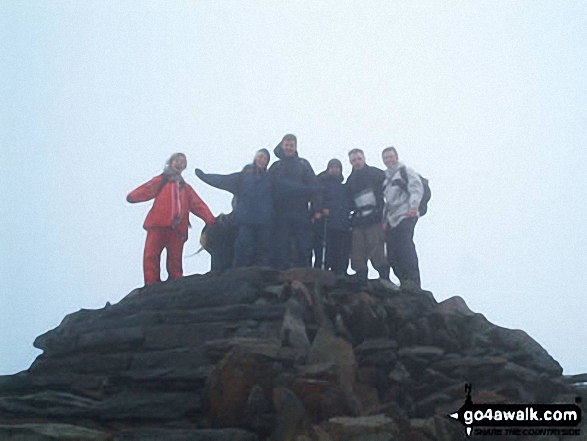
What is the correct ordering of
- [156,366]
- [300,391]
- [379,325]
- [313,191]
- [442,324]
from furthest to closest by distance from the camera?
[313,191]
[442,324]
[379,325]
[156,366]
[300,391]

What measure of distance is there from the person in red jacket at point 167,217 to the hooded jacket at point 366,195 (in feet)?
9.44

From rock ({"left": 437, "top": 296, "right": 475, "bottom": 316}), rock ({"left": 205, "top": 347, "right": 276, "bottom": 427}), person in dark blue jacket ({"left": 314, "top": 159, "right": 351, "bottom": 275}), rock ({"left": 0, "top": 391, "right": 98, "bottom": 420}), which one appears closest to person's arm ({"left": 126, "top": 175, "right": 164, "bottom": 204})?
person in dark blue jacket ({"left": 314, "top": 159, "right": 351, "bottom": 275})

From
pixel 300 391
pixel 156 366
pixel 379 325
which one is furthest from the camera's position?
pixel 379 325

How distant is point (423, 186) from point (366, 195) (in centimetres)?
99

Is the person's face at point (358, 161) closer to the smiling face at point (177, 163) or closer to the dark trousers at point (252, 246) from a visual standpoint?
the dark trousers at point (252, 246)

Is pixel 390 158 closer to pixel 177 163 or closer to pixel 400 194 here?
pixel 400 194

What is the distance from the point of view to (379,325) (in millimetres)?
9352

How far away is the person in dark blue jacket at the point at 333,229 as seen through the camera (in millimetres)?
11641

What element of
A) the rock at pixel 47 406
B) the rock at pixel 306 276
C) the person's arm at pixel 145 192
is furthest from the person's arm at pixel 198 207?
the rock at pixel 47 406

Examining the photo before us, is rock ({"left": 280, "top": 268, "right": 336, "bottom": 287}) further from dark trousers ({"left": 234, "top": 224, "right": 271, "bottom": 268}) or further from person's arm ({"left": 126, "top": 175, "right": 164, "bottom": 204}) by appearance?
person's arm ({"left": 126, "top": 175, "right": 164, "bottom": 204})

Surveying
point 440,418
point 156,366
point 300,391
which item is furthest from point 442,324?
point 156,366

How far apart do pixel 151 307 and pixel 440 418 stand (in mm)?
4634

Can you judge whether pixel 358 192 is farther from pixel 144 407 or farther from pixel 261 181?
pixel 144 407

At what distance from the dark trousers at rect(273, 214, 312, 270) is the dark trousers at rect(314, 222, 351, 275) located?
1.42ft
